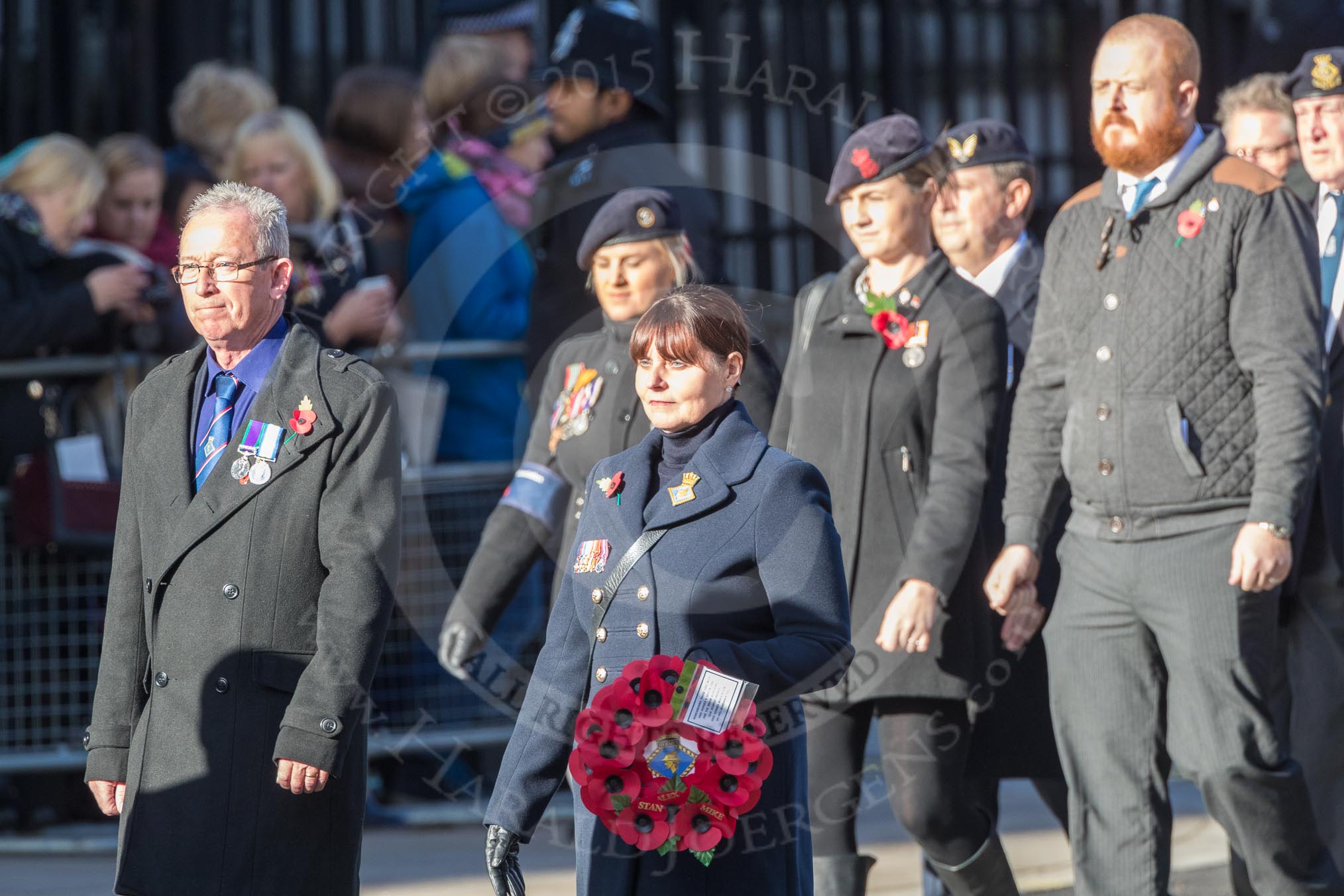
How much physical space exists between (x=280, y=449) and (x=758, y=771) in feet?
3.76

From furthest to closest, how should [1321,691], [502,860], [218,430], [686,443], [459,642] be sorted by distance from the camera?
[459,642]
[1321,691]
[218,430]
[686,443]
[502,860]

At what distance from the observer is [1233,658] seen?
4.23 m

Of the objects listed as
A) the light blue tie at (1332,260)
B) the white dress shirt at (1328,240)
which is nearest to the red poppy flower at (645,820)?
the white dress shirt at (1328,240)

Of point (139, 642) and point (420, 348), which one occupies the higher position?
point (420, 348)

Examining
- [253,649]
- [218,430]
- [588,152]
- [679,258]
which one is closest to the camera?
[253,649]

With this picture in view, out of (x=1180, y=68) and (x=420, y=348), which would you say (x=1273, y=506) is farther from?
(x=420, y=348)

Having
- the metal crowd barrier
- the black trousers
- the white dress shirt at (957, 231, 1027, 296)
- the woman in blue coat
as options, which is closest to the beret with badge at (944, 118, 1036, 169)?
the white dress shirt at (957, 231, 1027, 296)

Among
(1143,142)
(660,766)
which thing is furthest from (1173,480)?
(660,766)

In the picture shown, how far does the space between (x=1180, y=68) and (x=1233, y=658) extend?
131cm

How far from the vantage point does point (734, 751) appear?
3262mm

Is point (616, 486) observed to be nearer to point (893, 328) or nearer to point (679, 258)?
point (893, 328)

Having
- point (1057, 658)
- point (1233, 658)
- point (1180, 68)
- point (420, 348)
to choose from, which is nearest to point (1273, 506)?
point (1233, 658)

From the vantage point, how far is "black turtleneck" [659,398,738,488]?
3.62 metres

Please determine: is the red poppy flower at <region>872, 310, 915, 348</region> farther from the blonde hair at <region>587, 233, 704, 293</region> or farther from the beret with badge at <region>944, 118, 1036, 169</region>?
the beret with badge at <region>944, 118, 1036, 169</region>
